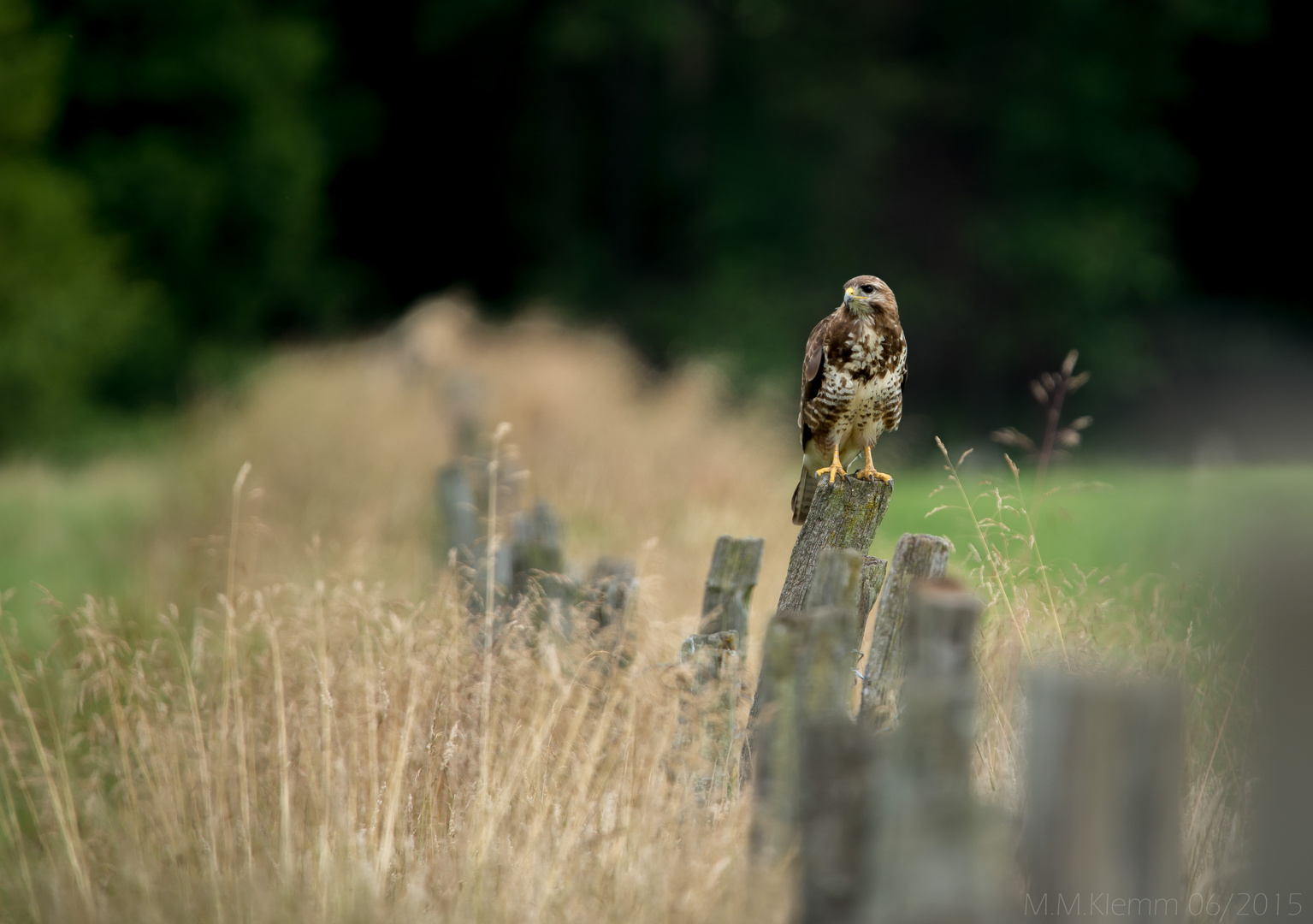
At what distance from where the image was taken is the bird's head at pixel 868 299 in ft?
10.1

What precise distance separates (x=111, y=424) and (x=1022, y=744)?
1595cm

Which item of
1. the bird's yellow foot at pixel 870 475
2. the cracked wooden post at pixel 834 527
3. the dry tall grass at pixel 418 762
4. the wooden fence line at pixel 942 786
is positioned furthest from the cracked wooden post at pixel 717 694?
the bird's yellow foot at pixel 870 475

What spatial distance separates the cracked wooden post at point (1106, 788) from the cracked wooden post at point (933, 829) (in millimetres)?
71

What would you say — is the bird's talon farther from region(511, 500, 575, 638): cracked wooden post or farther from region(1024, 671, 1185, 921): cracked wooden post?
region(1024, 671, 1185, 921): cracked wooden post

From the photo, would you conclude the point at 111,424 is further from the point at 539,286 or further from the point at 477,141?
the point at 477,141

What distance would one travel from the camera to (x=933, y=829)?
1.25 m

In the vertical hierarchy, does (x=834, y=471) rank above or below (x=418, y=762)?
above

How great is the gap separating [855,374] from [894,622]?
4.10 feet

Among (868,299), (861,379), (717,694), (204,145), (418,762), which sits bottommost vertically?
Result: (418,762)

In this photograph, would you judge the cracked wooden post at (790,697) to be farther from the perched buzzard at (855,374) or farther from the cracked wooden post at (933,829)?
the perched buzzard at (855,374)

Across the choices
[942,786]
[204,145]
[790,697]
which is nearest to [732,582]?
[790,697]

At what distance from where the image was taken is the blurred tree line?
1673 centimetres

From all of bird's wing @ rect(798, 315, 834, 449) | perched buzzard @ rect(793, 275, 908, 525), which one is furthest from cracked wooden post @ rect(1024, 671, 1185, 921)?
bird's wing @ rect(798, 315, 834, 449)

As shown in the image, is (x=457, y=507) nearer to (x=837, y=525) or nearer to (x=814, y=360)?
(x=814, y=360)
